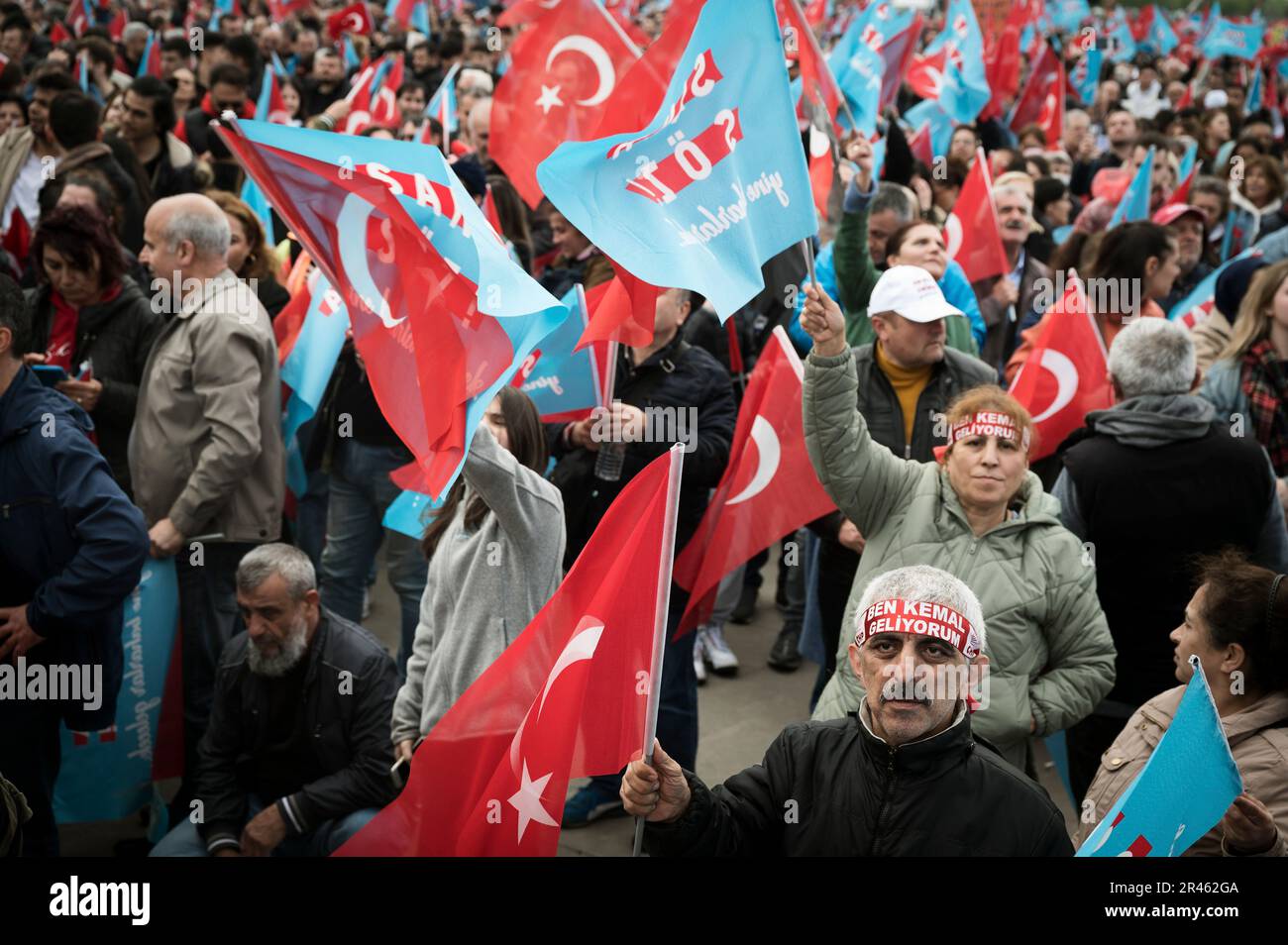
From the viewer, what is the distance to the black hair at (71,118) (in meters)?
7.32

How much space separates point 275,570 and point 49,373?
115 cm

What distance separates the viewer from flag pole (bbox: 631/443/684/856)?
2.76 meters

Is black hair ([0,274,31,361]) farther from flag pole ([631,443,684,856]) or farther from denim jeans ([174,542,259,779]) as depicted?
flag pole ([631,443,684,856])

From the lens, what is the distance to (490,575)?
13.3ft

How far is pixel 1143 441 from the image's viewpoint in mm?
4500

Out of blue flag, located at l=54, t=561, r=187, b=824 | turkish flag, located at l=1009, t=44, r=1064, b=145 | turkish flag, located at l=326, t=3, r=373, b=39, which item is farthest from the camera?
turkish flag, located at l=326, t=3, r=373, b=39

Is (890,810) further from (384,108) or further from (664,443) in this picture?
(384,108)

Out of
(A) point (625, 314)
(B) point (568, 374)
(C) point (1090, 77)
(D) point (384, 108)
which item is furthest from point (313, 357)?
(C) point (1090, 77)

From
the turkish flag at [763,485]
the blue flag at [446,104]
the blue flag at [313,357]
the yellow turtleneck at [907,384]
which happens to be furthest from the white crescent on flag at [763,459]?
the blue flag at [446,104]

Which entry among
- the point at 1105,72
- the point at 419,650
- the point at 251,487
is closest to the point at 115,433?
the point at 251,487

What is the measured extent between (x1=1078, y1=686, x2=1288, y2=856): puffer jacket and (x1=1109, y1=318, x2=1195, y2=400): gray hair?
150 cm

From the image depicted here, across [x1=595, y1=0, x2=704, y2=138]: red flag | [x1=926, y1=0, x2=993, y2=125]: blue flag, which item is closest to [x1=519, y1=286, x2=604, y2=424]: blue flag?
[x1=595, y1=0, x2=704, y2=138]: red flag

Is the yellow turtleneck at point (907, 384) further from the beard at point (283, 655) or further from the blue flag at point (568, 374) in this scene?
the beard at point (283, 655)

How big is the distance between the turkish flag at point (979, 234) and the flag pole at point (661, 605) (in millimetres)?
4511
